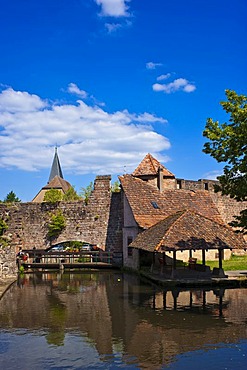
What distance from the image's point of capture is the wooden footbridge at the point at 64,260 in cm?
3045

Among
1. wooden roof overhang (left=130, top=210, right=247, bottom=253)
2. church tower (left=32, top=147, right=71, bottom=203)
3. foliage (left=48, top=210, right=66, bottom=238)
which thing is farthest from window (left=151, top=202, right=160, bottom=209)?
church tower (left=32, top=147, right=71, bottom=203)

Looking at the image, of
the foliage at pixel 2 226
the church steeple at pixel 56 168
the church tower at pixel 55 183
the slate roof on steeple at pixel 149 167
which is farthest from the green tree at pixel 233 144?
the church steeple at pixel 56 168

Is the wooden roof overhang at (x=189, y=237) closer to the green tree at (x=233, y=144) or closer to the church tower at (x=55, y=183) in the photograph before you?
the green tree at (x=233, y=144)

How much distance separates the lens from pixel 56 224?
3269cm

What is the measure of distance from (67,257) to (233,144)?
18.1m

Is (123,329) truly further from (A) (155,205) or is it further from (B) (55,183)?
(B) (55,183)

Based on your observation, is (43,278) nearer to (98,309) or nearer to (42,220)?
(42,220)

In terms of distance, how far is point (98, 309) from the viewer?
1529cm

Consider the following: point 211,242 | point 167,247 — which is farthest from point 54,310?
point 211,242

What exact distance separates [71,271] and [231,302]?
1545 centimetres

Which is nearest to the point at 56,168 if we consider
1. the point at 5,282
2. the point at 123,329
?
the point at 5,282

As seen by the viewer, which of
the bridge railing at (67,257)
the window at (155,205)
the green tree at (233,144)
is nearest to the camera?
the green tree at (233,144)

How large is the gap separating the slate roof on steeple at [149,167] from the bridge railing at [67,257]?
22.2ft

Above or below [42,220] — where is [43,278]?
below
